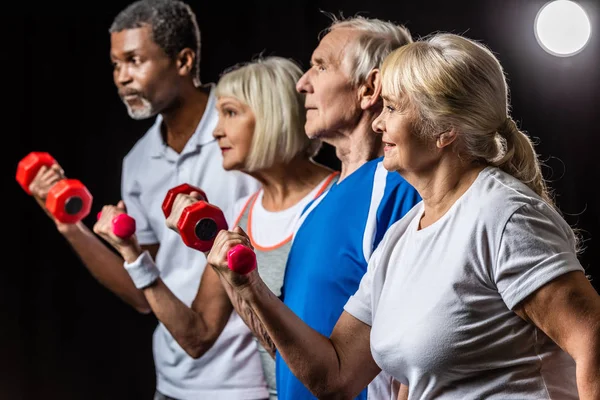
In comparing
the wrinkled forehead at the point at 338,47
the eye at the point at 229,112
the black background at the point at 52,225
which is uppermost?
the wrinkled forehead at the point at 338,47

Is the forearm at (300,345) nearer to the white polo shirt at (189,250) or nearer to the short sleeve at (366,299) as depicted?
the short sleeve at (366,299)

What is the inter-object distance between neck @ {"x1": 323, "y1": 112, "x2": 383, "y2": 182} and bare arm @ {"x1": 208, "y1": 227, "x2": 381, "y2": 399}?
0.37 metres

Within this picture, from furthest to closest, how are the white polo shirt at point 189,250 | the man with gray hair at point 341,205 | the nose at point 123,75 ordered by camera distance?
the nose at point 123,75 → the white polo shirt at point 189,250 → the man with gray hair at point 341,205

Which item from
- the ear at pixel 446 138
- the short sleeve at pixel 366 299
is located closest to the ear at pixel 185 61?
the short sleeve at pixel 366 299

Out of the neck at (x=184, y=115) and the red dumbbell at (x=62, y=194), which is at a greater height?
the neck at (x=184, y=115)

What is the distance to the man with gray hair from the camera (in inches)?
57.4

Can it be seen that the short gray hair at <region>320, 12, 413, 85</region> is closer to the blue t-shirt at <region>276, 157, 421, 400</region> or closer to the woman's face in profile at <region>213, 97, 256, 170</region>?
the blue t-shirt at <region>276, 157, 421, 400</region>

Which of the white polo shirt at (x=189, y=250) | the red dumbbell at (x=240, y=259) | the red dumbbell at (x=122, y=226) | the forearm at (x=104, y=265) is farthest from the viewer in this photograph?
the forearm at (x=104, y=265)

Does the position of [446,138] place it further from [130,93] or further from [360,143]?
[130,93]

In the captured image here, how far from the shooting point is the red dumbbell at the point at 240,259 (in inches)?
50.4

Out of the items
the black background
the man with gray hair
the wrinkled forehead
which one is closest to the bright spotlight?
the man with gray hair

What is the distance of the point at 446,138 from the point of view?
46.1 inches

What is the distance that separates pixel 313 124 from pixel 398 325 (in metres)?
0.61

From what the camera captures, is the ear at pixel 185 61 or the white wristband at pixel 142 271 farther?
the ear at pixel 185 61
